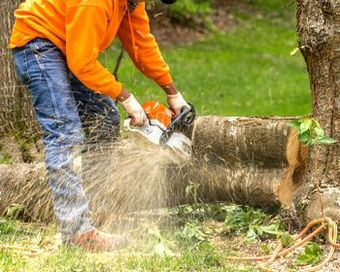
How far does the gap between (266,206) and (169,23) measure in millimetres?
14687

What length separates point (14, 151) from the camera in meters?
7.08

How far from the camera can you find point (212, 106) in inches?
452

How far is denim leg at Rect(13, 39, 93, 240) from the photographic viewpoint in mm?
4957

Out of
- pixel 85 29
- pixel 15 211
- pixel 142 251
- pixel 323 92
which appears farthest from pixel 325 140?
pixel 15 211

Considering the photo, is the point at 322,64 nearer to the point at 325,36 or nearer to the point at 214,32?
the point at 325,36

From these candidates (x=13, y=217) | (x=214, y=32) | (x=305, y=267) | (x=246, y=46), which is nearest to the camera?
(x=305, y=267)

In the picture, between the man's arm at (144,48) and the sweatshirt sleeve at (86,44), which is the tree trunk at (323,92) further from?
the sweatshirt sleeve at (86,44)

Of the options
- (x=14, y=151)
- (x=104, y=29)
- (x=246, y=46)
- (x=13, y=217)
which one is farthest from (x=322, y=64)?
(x=246, y=46)

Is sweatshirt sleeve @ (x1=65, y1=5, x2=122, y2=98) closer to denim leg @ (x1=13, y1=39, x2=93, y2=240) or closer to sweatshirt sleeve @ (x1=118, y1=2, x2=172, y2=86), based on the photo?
denim leg @ (x1=13, y1=39, x2=93, y2=240)

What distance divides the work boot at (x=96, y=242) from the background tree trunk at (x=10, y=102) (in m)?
2.38

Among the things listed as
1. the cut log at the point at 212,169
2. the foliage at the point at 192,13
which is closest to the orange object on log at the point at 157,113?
the cut log at the point at 212,169

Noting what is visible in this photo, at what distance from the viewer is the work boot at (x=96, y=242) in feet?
16.2

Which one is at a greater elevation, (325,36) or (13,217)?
(325,36)

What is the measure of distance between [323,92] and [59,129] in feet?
4.73
